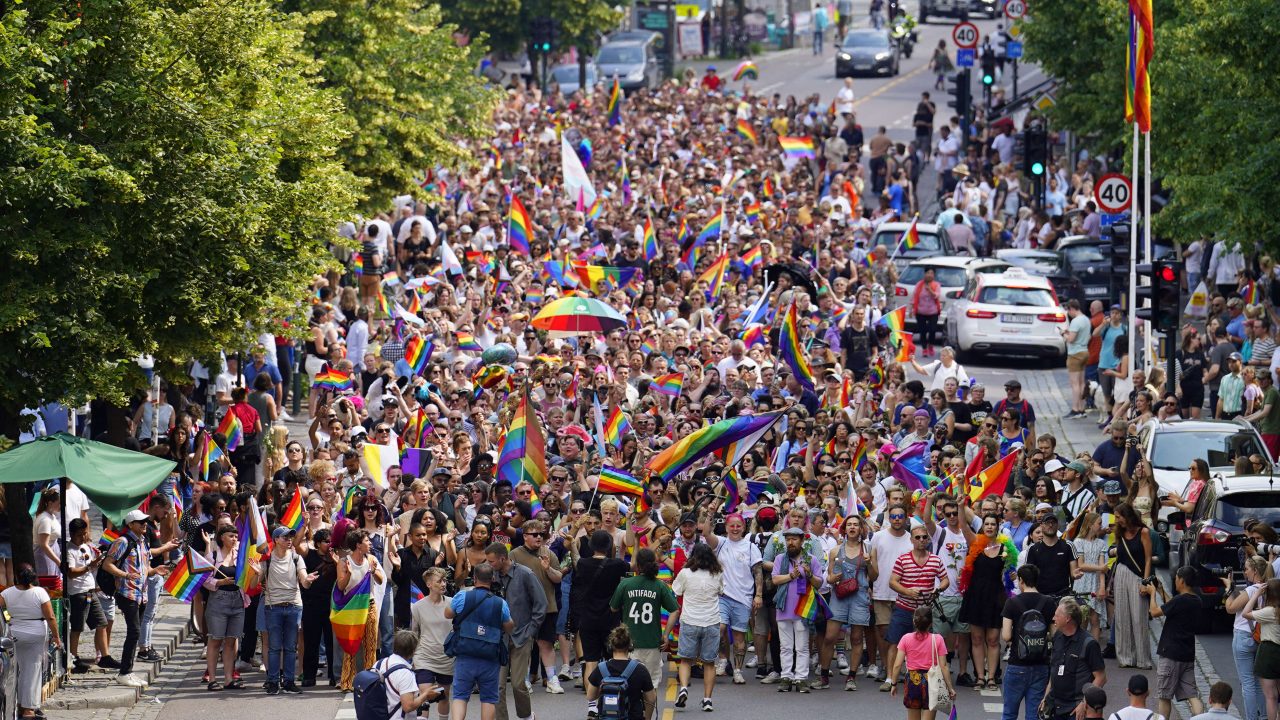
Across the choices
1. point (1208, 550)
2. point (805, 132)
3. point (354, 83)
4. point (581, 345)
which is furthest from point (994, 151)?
point (1208, 550)

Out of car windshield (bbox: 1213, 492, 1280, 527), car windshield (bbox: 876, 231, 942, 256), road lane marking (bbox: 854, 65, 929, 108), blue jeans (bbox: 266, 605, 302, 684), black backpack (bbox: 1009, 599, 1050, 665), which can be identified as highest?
road lane marking (bbox: 854, 65, 929, 108)

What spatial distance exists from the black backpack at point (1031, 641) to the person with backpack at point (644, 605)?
2.67 meters

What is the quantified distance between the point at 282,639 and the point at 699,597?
3.60m

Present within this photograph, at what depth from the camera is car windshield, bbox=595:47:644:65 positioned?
7245 cm

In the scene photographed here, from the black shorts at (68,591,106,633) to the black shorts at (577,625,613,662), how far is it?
409cm

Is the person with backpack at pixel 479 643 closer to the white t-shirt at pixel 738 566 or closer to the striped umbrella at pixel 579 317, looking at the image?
the white t-shirt at pixel 738 566

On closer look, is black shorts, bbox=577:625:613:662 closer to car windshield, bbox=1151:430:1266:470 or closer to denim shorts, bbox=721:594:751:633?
denim shorts, bbox=721:594:751:633

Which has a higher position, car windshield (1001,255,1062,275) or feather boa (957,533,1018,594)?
car windshield (1001,255,1062,275)

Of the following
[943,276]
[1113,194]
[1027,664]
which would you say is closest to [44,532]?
[1027,664]

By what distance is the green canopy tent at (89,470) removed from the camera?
59.0 feet

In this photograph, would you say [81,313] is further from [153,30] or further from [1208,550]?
[1208,550]

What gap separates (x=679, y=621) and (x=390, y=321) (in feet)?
36.9

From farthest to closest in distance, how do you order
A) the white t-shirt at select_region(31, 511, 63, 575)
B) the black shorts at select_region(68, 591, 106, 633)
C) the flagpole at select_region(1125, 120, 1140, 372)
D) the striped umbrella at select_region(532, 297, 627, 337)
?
the flagpole at select_region(1125, 120, 1140, 372) → the striped umbrella at select_region(532, 297, 627, 337) → the black shorts at select_region(68, 591, 106, 633) → the white t-shirt at select_region(31, 511, 63, 575)

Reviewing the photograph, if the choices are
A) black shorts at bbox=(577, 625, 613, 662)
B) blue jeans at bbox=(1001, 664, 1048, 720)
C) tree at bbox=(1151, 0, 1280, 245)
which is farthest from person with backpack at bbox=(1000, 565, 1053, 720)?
tree at bbox=(1151, 0, 1280, 245)
